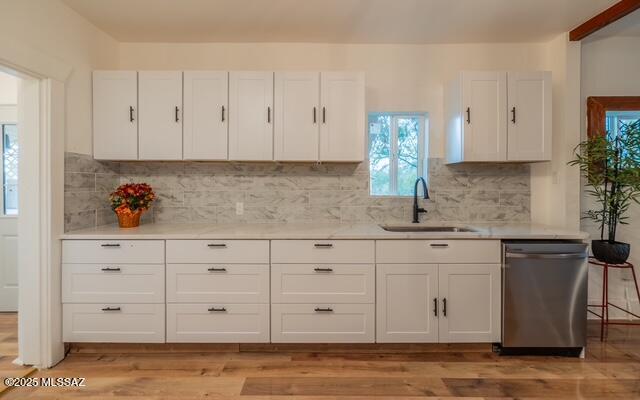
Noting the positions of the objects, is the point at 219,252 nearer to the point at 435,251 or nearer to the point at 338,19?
the point at 435,251

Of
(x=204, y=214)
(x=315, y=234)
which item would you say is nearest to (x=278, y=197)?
(x=204, y=214)

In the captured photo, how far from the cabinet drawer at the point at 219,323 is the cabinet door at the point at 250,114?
1168 mm

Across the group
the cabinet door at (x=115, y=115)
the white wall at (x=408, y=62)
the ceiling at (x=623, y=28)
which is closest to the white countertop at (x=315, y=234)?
the cabinet door at (x=115, y=115)

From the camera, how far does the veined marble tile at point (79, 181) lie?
2.49 m

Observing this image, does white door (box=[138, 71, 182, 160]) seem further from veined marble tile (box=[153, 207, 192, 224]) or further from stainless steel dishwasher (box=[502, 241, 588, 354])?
stainless steel dishwasher (box=[502, 241, 588, 354])

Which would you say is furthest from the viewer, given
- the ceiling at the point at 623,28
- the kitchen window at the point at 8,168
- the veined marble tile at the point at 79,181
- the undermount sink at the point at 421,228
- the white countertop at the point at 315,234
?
the kitchen window at the point at 8,168

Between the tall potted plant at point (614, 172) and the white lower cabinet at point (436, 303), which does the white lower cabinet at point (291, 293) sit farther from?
the tall potted plant at point (614, 172)

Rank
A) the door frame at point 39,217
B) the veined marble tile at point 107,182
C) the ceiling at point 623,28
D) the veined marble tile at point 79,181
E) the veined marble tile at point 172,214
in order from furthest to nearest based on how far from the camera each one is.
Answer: the veined marble tile at point 172,214 → the veined marble tile at point 107,182 → the ceiling at point 623,28 → the veined marble tile at point 79,181 → the door frame at point 39,217

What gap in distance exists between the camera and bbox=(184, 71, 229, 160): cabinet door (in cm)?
271

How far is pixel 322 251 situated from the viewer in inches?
95.2

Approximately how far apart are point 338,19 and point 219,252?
1.98m

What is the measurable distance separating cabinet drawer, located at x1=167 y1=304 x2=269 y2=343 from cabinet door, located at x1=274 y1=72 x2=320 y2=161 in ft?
3.96

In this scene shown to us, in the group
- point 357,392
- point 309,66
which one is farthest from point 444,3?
point 357,392

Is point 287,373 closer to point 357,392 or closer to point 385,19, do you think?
point 357,392
